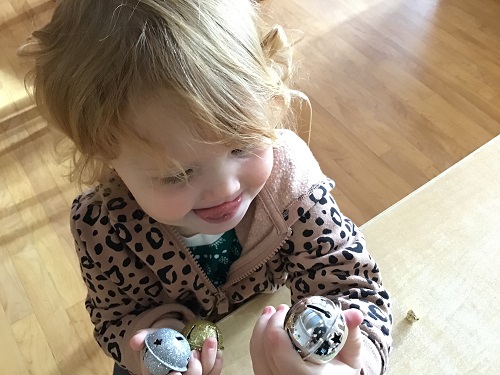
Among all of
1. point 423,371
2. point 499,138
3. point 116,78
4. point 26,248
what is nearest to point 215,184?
point 116,78

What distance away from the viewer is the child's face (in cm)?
51

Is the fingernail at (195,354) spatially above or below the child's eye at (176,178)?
below

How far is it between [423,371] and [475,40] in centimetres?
140

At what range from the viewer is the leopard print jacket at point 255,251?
2.16 feet

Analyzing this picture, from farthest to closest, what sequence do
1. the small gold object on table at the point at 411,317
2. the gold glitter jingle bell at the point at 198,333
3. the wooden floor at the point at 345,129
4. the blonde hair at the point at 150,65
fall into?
the wooden floor at the point at 345,129 → the small gold object on table at the point at 411,317 → the gold glitter jingle bell at the point at 198,333 → the blonde hair at the point at 150,65

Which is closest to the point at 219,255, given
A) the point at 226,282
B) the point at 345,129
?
the point at 226,282

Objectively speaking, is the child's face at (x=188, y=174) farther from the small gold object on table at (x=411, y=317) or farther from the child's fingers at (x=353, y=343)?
the small gold object on table at (x=411, y=317)

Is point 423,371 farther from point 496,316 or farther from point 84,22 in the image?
point 84,22

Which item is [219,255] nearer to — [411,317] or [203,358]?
[203,358]

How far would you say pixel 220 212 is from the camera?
1.93 feet

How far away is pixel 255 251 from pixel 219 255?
0.17 feet

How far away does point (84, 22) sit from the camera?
0.51 m

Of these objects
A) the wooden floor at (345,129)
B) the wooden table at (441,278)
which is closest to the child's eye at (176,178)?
the wooden table at (441,278)

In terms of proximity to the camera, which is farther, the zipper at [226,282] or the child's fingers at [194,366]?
the zipper at [226,282]
